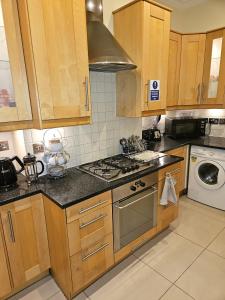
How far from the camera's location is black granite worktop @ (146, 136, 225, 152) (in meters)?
2.59

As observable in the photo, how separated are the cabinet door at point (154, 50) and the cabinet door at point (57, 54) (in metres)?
0.67

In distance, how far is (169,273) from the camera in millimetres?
1802

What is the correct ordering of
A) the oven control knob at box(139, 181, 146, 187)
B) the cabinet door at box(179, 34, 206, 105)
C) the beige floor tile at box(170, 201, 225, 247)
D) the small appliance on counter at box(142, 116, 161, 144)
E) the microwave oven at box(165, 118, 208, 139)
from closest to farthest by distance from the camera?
→ 1. the oven control knob at box(139, 181, 146, 187)
2. the beige floor tile at box(170, 201, 225, 247)
3. the cabinet door at box(179, 34, 206, 105)
4. the small appliance on counter at box(142, 116, 161, 144)
5. the microwave oven at box(165, 118, 208, 139)

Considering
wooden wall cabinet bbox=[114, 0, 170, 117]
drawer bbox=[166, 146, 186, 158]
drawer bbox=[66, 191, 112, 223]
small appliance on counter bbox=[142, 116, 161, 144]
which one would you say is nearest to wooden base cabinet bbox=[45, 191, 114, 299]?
drawer bbox=[66, 191, 112, 223]

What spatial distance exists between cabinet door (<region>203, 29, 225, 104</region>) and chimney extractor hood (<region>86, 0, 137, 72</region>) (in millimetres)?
1662

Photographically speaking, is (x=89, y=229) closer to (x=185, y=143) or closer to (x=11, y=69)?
(x=11, y=69)

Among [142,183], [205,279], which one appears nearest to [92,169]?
[142,183]

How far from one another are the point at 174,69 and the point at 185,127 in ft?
2.88

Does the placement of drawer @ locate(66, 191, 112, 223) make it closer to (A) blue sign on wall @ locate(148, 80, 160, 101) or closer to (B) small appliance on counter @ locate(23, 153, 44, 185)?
(B) small appliance on counter @ locate(23, 153, 44, 185)

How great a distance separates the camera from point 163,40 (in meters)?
2.06

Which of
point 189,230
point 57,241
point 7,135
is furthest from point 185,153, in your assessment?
point 7,135

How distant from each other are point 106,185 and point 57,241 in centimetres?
57

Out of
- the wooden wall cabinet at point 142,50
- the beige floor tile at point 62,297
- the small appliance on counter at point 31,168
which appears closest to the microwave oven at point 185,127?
the wooden wall cabinet at point 142,50

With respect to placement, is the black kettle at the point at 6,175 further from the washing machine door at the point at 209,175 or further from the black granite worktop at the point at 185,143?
the washing machine door at the point at 209,175
